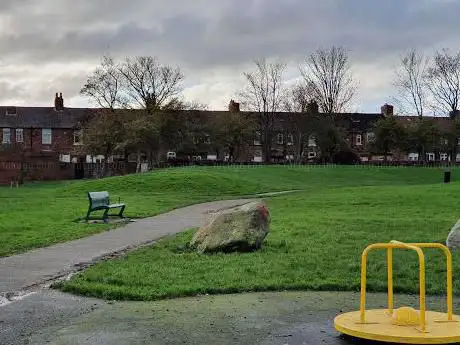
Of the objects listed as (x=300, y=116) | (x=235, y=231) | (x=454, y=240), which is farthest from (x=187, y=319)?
(x=300, y=116)

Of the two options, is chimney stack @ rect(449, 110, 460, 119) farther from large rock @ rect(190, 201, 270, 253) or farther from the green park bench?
large rock @ rect(190, 201, 270, 253)

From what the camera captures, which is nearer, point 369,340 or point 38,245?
point 369,340

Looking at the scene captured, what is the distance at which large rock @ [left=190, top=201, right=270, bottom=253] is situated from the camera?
1177 centimetres

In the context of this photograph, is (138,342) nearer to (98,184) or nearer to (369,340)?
(369,340)

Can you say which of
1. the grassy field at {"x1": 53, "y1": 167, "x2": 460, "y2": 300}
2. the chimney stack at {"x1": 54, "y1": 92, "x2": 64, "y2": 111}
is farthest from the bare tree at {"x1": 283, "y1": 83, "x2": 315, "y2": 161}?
the grassy field at {"x1": 53, "y1": 167, "x2": 460, "y2": 300}

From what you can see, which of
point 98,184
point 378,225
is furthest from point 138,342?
point 98,184

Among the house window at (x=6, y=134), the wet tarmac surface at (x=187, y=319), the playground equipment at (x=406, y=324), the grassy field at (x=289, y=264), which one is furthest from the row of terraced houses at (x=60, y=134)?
the playground equipment at (x=406, y=324)

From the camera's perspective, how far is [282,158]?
303 ft

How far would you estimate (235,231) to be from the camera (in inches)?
469

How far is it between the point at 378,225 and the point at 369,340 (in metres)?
10.4

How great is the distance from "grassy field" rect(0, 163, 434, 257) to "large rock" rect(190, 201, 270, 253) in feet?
12.1

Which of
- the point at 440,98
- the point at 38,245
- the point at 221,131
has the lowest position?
the point at 38,245

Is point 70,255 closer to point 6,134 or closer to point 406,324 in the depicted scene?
point 406,324

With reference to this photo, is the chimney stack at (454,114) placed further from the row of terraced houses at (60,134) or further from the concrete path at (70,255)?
the concrete path at (70,255)
